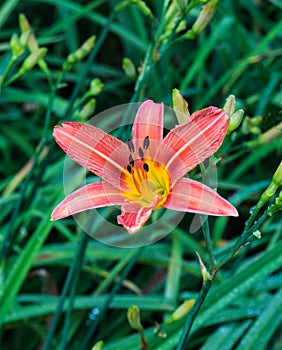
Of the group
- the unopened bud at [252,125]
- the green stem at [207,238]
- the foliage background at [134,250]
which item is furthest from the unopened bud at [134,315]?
the unopened bud at [252,125]

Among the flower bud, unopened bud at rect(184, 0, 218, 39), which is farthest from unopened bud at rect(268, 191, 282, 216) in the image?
A: unopened bud at rect(184, 0, 218, 39)

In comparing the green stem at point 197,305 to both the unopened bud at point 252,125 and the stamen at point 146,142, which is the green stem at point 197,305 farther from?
the unopened bud at point 252,125

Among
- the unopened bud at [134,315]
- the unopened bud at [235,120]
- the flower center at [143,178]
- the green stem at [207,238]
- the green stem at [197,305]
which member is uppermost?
the unopened bud at [235,120]

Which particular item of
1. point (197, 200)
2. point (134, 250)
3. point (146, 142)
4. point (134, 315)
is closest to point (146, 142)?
point (146, 142)

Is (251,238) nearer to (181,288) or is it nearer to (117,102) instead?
(181,288)

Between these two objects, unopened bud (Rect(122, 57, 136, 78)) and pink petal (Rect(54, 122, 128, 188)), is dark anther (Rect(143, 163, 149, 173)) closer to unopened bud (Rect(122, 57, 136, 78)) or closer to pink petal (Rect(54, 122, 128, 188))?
pink petal (Rect(54, 122, 128, 188))

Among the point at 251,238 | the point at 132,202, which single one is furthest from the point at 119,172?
the point at 251,238
